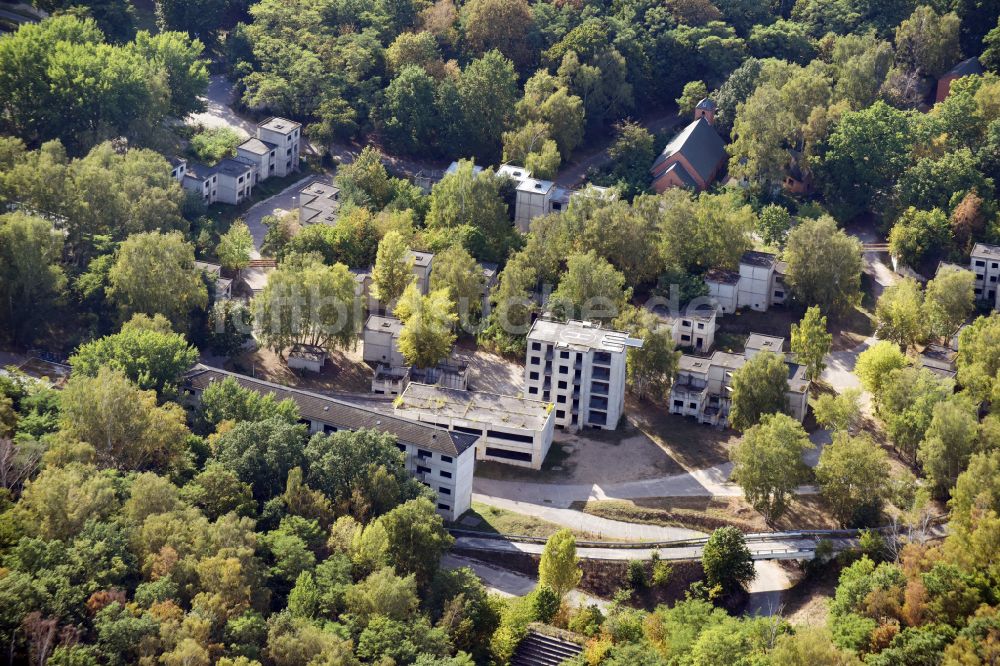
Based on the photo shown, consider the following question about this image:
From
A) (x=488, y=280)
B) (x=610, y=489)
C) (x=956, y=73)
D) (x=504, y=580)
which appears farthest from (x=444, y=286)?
(x=956, y=73)

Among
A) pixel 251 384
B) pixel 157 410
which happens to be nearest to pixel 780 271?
pixel 251 384

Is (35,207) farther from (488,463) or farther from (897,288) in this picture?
(897,288)

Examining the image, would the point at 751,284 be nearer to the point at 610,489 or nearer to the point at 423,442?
the point at 610,489

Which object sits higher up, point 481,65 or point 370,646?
point 481,65

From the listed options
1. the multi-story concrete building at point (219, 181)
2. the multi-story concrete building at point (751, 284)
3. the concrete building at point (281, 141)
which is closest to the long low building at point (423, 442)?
the multi-story concrete building at point (751, 284)

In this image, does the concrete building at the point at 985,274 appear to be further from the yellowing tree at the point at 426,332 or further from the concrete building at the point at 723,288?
the yellowing tree at the point at 426,332

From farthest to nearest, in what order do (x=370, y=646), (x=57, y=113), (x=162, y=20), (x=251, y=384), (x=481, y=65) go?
(x=162, y=20), (x=481, y=65), (x=57, y=113), (x=251, y=384), (x=370, y=646)

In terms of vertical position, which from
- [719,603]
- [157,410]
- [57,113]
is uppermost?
[57,113]

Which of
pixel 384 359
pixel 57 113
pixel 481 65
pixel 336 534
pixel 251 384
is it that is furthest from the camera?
pixel 481 65
